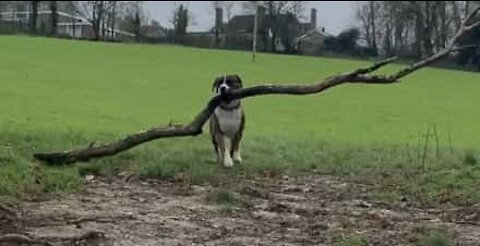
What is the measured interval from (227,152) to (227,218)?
449cm

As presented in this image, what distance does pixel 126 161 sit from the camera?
1190cm

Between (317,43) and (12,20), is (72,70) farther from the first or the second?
(12,20)

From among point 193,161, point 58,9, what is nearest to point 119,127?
point 193,161

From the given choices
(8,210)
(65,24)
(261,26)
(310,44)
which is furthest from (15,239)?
(65,24)

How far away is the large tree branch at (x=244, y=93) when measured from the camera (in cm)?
842

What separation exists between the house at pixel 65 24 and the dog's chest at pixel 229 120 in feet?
142

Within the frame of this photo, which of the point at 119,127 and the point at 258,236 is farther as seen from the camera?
the point at 119,127

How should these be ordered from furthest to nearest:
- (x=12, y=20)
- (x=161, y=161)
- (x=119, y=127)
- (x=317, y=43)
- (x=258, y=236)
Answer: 1. (x=12, y=20)
2. (x=317, y=43)
3. (x=119, y=127)
4. (x=161, y=161)
5. (x=258, y=236)

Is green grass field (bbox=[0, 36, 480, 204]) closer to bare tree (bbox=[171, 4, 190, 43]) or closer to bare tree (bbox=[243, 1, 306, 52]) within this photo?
bare tree (bbox=[243, 1, 306, 52])

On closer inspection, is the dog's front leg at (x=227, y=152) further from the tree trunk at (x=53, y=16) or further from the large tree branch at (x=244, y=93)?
the tree trunk at (x=53, y=16)

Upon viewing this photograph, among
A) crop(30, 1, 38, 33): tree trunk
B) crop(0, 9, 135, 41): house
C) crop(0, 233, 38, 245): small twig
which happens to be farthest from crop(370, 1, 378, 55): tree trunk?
crop(0, 233, 38, 245): small twig

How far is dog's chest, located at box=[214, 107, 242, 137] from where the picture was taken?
12.9 metres

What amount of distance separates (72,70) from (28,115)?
15406mm

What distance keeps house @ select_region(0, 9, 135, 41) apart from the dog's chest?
142 ft
